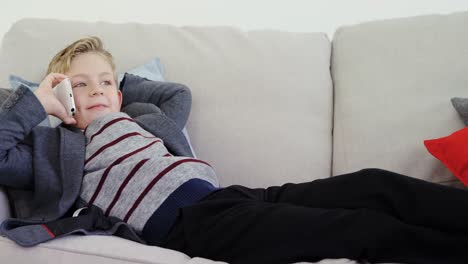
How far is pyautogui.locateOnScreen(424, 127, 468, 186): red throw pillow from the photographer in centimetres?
118

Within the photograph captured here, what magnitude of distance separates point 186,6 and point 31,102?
1.04 metres

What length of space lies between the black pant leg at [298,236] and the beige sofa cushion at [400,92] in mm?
461

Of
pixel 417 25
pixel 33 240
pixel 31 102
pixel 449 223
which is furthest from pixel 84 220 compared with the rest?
pixel 417 25

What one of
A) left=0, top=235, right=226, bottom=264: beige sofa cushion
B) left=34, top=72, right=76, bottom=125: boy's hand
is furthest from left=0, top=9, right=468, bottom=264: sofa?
left=0, top=235, right=226, bottom=264: beige sofa cushion

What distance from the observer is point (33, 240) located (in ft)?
2.82

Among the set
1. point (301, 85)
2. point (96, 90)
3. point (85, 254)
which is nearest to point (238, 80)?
point (301, 85)

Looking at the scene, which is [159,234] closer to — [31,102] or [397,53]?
[31,102]

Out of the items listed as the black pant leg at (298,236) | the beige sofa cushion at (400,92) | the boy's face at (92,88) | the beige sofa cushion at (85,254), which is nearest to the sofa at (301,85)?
the beige sofa cushion at (400,92)

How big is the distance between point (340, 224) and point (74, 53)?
95 centimetres

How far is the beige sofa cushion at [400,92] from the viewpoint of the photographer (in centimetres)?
133

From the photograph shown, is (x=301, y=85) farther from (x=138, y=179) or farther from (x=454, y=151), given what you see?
(x=138, y=179)

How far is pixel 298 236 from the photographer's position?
35.4 inches

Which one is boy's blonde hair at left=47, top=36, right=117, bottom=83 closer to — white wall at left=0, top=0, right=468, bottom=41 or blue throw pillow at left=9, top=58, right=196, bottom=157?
blue throw pillow at left=9, top=58, right=196, bottom=157

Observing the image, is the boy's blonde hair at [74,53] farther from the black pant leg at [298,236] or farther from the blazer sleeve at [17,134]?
the black pant leg at [298,236]
